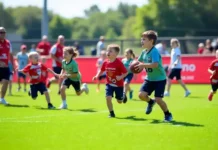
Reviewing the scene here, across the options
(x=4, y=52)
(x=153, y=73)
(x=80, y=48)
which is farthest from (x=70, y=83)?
(x=80, y=48)

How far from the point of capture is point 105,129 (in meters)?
12.2

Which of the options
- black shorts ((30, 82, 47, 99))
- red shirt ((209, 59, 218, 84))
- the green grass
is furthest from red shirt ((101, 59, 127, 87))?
red shirt ((209, 59, 218, 84))

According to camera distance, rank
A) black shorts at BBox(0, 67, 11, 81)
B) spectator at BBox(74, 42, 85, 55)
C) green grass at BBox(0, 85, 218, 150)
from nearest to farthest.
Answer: green grass at BBox(0, 85, 218, 150), black shorts at BBox(0, 67, 11, 81), spectator at BBox(74, 42, 85, 55)

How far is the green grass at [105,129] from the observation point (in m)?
10.3

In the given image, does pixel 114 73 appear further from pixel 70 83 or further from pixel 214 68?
pixel 214 68

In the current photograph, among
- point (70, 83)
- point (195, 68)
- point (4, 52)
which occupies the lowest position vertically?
point (195, 68)

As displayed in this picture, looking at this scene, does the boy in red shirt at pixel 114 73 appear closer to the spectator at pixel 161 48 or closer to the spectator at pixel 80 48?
the spectator at pixel 161 48

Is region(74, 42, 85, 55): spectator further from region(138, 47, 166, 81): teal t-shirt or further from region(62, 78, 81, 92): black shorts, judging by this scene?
region(138, 47, 166, 81): teal t-shirt

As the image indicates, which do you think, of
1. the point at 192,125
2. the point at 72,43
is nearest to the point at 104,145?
the point at 192,125

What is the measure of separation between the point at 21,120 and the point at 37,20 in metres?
104

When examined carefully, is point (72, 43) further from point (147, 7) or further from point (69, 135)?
point (147, 7)

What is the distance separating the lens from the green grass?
10.3 m

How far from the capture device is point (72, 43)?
4159 centimetres

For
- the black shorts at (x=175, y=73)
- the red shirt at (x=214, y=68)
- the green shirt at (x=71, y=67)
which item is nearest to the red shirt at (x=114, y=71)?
the green shirt at (x=71, y=67)
